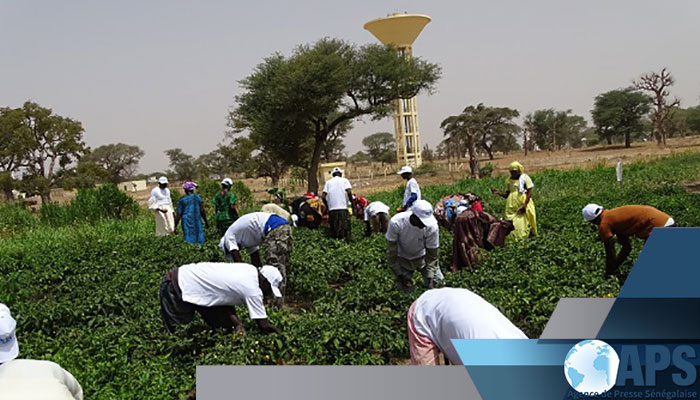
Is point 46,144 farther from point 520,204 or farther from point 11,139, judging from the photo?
point 520,204

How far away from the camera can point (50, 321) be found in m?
6.26

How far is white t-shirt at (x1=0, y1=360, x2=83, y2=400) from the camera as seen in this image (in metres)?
2.88

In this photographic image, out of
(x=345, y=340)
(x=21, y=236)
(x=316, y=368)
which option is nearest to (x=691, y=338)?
(x=316, y=368)

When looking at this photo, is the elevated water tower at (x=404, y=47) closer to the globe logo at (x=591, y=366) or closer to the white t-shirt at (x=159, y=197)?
the white t-shirt at (x=159, y=197)

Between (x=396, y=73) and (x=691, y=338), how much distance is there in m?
25.9

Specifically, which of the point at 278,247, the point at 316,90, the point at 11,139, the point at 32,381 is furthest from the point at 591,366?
the point at 11,139

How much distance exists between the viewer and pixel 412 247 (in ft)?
20.7

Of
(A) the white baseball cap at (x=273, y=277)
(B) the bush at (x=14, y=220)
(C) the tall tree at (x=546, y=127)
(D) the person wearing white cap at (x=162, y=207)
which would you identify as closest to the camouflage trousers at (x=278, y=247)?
(A) the white baseball cap at (x=273, y=277)

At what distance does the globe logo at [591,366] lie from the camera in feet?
6.92

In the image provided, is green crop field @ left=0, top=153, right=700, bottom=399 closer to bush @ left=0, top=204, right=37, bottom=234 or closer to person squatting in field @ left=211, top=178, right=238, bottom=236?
person squatting in field @ left=211, top=178, right=238, bottom=236

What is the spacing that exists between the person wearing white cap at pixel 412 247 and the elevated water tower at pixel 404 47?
1304 inches

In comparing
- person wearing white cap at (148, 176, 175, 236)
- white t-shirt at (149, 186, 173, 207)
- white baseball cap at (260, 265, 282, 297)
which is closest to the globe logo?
white baseball cap at (260, 265, 282, 297)

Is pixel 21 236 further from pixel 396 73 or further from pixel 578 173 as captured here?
pixel 396 73

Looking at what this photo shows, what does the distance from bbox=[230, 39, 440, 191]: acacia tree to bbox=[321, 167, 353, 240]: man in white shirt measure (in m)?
16.0
